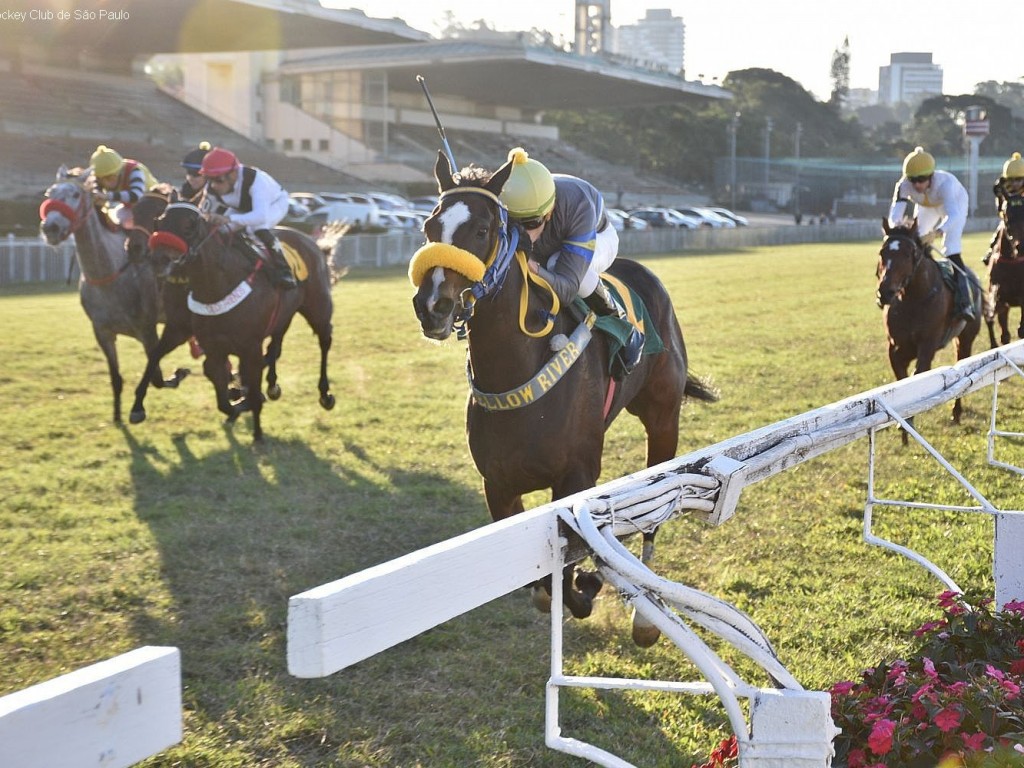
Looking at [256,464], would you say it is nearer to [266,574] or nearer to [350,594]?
[266,574]

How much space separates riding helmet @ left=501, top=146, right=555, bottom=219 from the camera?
386 cm

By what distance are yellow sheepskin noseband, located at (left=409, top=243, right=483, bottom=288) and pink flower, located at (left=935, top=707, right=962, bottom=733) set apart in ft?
5.92

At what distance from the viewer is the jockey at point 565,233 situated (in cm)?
387

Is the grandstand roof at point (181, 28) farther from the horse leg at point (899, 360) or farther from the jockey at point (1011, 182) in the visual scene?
the horse leg at point (899, 360)

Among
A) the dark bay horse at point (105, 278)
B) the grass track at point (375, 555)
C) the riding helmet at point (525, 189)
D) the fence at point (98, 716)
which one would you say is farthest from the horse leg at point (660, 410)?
the dark bay horse at point (105, 278)

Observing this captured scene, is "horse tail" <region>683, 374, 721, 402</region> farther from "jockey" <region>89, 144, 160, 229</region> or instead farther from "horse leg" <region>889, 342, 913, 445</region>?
"jockey" <region>89, 144, 160, 229</region>

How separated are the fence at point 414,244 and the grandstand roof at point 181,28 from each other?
1593 centimetres

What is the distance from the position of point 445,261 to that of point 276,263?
4.77 metres

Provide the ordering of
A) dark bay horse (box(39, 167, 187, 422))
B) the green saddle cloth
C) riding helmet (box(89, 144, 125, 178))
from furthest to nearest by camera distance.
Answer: riding helmet (box(89, 144, 125, 178)) → dark bay horse (box(39, 167, 187, 422)) → the green saddle cloth

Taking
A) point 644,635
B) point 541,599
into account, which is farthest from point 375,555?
point 644,635

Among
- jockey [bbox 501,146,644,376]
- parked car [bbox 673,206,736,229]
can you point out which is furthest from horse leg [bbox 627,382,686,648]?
parked car [bbox 673,206,736,229]

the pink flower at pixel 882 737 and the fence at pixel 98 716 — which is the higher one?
the fence at pixel 98 716

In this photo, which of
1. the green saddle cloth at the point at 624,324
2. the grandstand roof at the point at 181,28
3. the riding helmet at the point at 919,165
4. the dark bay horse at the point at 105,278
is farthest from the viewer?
the grandstand roof at the point at 181,28

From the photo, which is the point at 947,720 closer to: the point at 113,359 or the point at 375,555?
the point at 375,555
